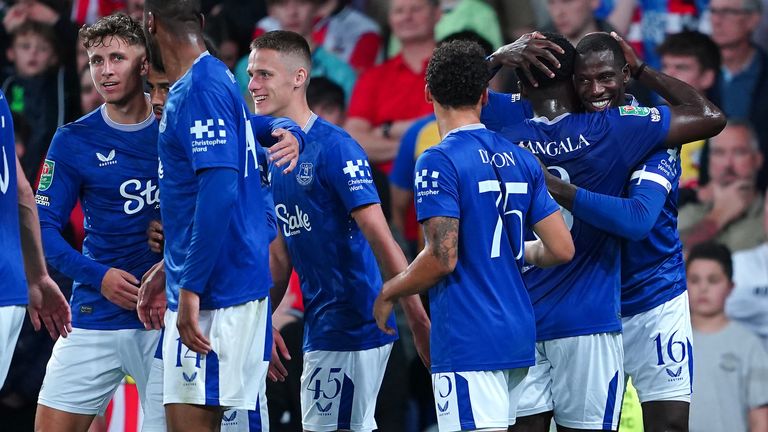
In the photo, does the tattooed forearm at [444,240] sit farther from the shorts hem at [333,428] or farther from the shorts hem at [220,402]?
the shorts hem at [333,428]

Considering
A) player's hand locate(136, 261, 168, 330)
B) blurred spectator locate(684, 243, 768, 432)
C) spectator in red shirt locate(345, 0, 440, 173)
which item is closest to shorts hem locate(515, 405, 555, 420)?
player's hand locate(136, 261, 168, 330)

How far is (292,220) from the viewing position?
211 inches

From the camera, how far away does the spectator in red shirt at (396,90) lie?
28.5ft

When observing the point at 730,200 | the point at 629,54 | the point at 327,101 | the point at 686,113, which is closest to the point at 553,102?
the point at 629,54

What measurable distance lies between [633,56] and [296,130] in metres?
1.66

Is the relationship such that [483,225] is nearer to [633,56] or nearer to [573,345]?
[573,345]

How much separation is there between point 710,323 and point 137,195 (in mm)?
4440

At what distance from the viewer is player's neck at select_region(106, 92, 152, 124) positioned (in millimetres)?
5469

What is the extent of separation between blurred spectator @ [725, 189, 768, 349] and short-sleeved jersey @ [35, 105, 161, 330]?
4.41m

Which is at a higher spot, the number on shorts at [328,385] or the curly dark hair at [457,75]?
the curly dark hair at [457,75]

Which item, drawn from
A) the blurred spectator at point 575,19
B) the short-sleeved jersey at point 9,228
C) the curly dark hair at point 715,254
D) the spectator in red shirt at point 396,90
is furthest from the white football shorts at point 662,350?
the spectator in red shirt at point 396,90

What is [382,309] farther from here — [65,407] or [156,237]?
[65,407]

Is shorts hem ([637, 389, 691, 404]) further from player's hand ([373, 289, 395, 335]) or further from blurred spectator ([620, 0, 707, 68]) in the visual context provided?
blurred spectator ([620, 0, 707, 68])

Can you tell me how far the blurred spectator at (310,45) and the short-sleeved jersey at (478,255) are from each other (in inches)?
179
